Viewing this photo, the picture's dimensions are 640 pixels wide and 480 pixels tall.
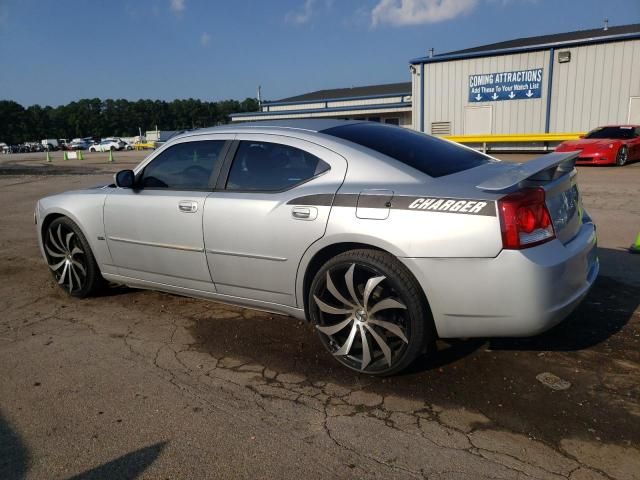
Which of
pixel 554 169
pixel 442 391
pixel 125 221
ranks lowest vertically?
pixel 442 391

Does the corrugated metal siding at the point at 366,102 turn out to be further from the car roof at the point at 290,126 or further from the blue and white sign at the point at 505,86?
the car roof at the point at 290,126

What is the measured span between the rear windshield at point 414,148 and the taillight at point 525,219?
587mm

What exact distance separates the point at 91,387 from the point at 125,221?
1509 mm

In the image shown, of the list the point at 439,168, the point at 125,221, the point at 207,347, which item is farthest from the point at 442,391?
the point at 125,221

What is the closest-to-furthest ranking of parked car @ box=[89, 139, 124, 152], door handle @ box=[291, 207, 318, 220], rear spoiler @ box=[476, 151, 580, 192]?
rear spoiler @ box=[476, 151, 580, 192]
door handle @ box=[291, 207, 318, 220]
parked car @ box=[89, 139, 124, 152]

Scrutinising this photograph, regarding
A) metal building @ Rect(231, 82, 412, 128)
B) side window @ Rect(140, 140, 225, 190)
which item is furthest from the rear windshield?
metal building @ Rect(231, 82, 412, 128)

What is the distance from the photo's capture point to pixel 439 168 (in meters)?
3.37

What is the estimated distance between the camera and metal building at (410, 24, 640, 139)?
20.4m

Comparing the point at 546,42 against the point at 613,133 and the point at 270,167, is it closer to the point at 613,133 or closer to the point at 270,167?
the point at 613,133

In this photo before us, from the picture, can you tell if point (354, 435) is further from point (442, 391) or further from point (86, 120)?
point (86, 120)

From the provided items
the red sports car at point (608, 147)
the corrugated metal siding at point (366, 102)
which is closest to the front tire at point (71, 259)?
the red sports car at point (608, 147)

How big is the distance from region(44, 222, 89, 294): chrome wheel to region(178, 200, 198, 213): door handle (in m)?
1.40

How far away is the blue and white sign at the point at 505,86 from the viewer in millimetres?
22250

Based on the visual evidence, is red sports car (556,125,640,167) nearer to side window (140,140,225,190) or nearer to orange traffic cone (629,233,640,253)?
orange traffic cone (629,233,640,253)
